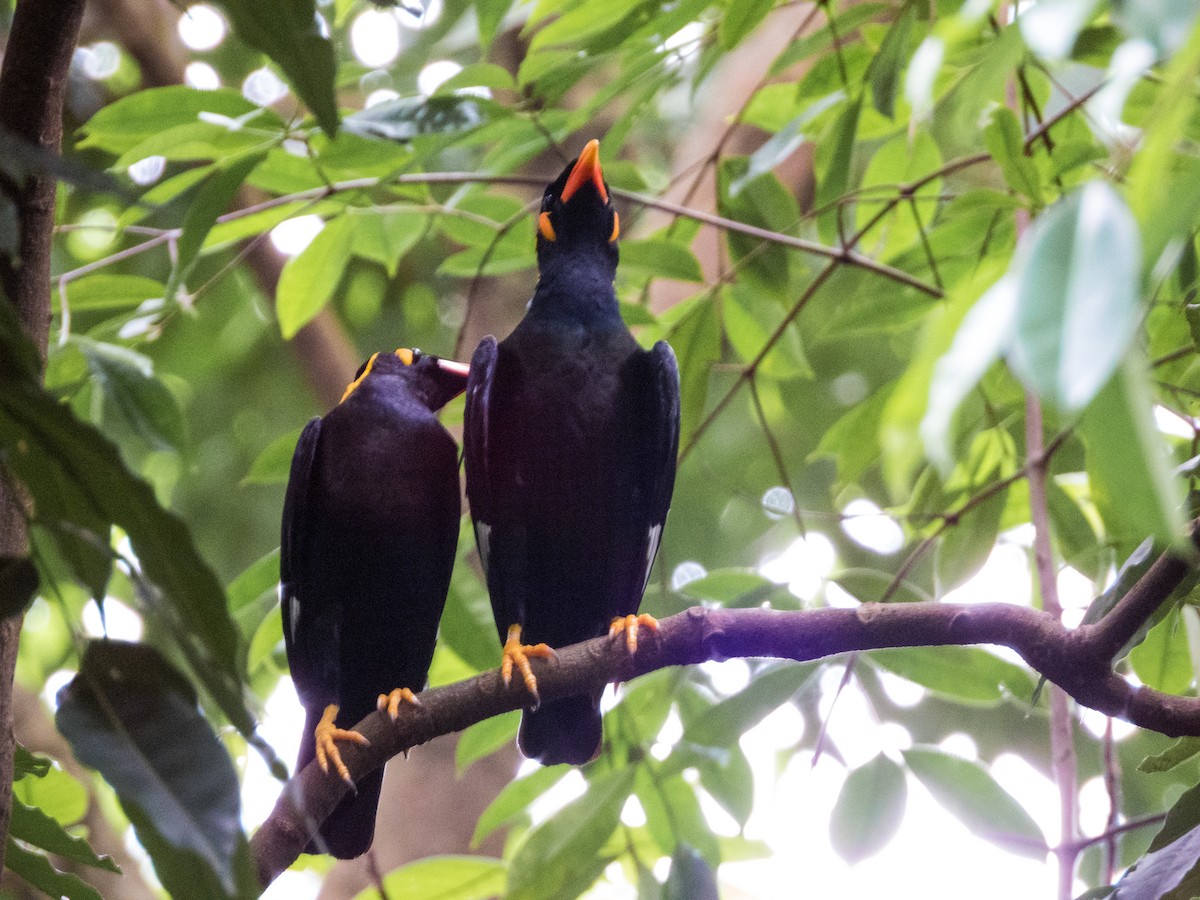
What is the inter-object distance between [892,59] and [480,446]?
1040mm

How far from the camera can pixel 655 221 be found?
13.9 feet

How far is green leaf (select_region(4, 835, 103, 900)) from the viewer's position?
1.48 m

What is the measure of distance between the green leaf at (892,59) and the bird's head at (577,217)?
84cm

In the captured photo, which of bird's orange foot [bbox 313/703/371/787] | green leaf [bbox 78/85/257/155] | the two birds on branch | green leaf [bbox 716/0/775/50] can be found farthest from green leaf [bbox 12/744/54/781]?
green leaf [bbox 716/0/775/50]

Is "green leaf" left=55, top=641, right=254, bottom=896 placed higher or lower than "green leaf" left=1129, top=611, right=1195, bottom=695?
higher

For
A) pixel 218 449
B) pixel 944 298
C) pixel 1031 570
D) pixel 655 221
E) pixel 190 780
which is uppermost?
pixel 190 780

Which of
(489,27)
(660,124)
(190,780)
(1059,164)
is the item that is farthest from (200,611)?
(660,124)

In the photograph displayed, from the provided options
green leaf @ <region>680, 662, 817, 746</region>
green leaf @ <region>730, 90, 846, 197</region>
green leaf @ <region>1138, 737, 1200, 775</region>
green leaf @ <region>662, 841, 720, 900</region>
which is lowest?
green leaf @ <region>662, 841, 720, 900</region>

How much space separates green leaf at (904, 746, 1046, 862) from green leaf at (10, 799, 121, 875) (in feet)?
4.28

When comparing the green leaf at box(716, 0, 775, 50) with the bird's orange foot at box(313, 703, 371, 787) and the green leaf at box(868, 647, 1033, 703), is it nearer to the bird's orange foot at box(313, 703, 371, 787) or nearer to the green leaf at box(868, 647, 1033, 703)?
the green leaf at box(868, 647, 1033, 703)

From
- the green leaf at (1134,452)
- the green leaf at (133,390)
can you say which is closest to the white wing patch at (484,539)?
the green leaf at (133,390)

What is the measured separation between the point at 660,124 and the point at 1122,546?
3610 mm

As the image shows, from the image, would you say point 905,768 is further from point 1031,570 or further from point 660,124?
point 660,124

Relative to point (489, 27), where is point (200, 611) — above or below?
below
